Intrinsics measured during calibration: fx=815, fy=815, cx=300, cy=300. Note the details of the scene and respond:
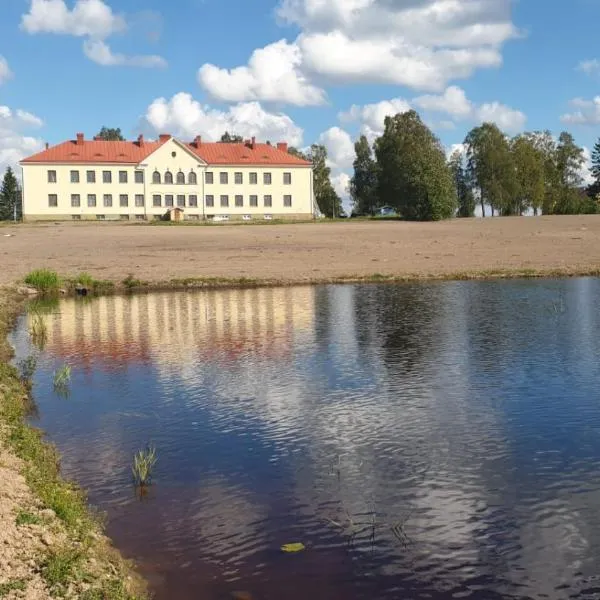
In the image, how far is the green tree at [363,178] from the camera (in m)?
154

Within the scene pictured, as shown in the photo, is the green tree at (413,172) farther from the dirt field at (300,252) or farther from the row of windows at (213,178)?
the dirt field at (300,252)

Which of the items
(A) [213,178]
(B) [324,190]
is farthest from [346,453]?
(B) [324,190]

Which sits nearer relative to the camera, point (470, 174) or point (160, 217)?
point (160, 217)

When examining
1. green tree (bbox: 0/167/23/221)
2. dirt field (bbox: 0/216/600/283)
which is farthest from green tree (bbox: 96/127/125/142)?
dirt field (bbox: 0/216/600/283)

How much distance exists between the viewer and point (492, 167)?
138375 mm

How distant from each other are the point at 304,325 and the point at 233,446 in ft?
50.9

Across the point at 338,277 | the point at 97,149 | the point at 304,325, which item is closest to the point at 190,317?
the point at 304,325

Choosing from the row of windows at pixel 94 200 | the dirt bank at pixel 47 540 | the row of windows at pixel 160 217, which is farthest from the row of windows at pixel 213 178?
the dirt bank at pixel 47 540

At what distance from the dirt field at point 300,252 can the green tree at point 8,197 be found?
343 feet

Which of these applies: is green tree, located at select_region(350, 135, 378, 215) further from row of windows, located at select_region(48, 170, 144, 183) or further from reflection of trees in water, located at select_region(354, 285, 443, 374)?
reflection of trees in water, located at select_region(354, 285, 443, 374)

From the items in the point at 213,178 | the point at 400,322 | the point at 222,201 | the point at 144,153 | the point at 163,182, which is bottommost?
the point at 400,322

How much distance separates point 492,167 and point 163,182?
56.5 m

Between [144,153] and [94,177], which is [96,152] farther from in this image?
[144,153]

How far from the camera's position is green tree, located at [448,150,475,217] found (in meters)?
152
